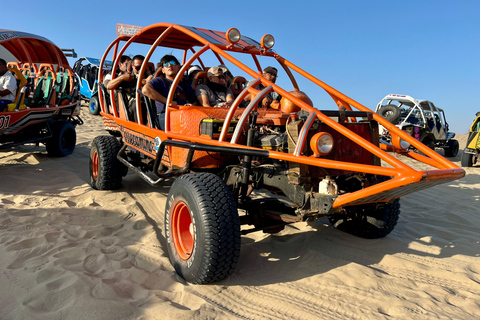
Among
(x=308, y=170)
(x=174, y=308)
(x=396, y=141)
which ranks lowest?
(x=174, y=308)

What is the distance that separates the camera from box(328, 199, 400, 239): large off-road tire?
3648 millimetres

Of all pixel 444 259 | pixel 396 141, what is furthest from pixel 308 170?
pixel 444 259

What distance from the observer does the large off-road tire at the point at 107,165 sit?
5.03 metres

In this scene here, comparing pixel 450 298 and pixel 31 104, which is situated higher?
pixel 31 104

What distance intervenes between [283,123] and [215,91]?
161cm

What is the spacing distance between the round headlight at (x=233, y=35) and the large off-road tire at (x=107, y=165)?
2516 millimetres

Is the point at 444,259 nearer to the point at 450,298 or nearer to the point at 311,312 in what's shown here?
the point at 450,298

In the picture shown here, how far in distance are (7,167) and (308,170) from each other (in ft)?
19.2

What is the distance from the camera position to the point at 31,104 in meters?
6.96

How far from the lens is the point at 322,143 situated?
2643mm

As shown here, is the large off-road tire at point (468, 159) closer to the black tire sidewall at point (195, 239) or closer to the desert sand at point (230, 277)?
the desert sand at point (230, 277)

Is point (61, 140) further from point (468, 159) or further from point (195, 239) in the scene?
point (468, 159)

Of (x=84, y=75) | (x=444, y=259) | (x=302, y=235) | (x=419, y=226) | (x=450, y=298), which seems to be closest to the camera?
(x=450, y=298)

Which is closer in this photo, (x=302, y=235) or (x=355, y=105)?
(x=355, y=105)
